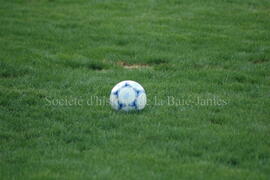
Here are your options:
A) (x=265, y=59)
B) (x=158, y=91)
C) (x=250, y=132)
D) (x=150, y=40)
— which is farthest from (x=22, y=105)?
(x=265, y=59)

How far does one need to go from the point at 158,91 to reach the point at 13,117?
8.48 ft

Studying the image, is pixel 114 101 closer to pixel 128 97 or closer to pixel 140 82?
pixel 128 97

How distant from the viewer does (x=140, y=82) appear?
8.73 metres

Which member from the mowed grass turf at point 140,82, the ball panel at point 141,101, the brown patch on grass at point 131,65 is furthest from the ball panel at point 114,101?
the brown patch on grass at point 131,65

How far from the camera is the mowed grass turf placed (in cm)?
566

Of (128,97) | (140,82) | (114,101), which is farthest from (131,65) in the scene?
(128,97)

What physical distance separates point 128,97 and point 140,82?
5.53 feet

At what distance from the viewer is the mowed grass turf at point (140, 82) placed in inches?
223

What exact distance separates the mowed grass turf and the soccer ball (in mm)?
169

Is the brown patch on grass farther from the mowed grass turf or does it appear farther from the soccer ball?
the soccer ball

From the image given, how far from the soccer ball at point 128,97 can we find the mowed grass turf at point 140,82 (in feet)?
0.55

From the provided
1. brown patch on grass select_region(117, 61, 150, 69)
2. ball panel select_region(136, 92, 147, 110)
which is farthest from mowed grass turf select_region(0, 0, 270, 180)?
ball panel select_region(136, 92, 147, 110)

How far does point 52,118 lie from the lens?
712cm

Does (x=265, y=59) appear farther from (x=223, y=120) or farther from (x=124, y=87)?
(x=124, y=87)
